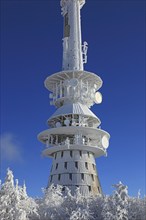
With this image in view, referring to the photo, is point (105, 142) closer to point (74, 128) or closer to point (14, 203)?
point (74, 128)

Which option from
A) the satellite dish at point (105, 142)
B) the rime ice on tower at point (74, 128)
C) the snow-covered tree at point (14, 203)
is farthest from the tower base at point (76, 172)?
the snow-covered tree at point (14, 203)

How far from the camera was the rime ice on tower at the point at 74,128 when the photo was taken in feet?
177

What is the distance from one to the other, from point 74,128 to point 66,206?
16666 millimetres

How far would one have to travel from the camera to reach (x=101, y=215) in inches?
1547

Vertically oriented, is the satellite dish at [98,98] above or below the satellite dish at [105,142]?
above

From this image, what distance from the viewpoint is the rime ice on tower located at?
177 feet

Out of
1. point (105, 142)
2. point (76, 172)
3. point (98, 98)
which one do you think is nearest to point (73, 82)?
point (98, 98)

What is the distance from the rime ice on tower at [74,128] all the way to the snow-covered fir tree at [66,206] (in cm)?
1108

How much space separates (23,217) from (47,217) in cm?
346

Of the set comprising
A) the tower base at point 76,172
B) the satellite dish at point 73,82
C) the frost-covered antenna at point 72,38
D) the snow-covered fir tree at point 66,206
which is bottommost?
the snow-covered fir tree at point 66,206

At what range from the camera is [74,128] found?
181ft

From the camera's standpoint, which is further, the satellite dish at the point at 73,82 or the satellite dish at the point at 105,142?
the satellite dish at the point at 73,82

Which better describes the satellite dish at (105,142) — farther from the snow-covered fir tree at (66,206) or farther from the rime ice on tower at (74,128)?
the snow-covered fir tree at (66,206)

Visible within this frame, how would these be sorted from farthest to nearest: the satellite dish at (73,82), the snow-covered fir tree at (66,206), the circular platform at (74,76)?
the circular platform at (74,76), the satellite dish at (73,82), the snow-covered fir tree at (66,206)
